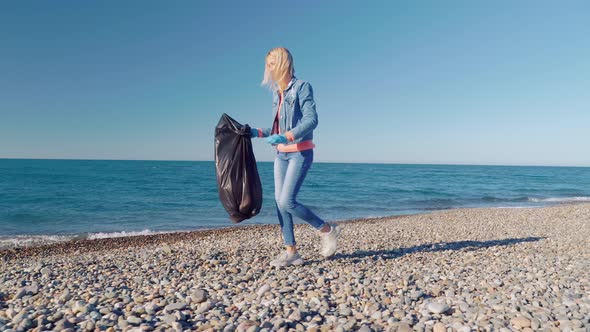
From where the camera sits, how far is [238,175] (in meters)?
4.49

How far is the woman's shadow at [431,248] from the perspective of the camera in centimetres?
553

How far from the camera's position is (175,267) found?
15.9 ft

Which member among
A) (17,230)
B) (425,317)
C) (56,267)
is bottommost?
(17,230)

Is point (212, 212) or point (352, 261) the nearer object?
point (352, 261)

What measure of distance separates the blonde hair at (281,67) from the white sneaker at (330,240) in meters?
1.93

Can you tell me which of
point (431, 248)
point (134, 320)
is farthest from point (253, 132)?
point (431, 248)

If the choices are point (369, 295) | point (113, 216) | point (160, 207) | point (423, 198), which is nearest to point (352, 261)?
point (369, 295)

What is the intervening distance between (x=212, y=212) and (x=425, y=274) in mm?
14211

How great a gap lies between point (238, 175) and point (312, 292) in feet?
5.31

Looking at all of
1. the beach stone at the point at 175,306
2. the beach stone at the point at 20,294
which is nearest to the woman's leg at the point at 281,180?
the beach stone at the point at 175,306

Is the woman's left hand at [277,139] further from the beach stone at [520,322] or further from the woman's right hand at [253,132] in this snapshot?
the beach stone at [520,322]

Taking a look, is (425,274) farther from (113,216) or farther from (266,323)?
(113,216)

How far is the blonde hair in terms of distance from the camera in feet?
13.6

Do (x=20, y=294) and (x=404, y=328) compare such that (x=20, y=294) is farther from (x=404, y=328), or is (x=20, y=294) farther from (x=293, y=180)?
(x=404, y=328)
